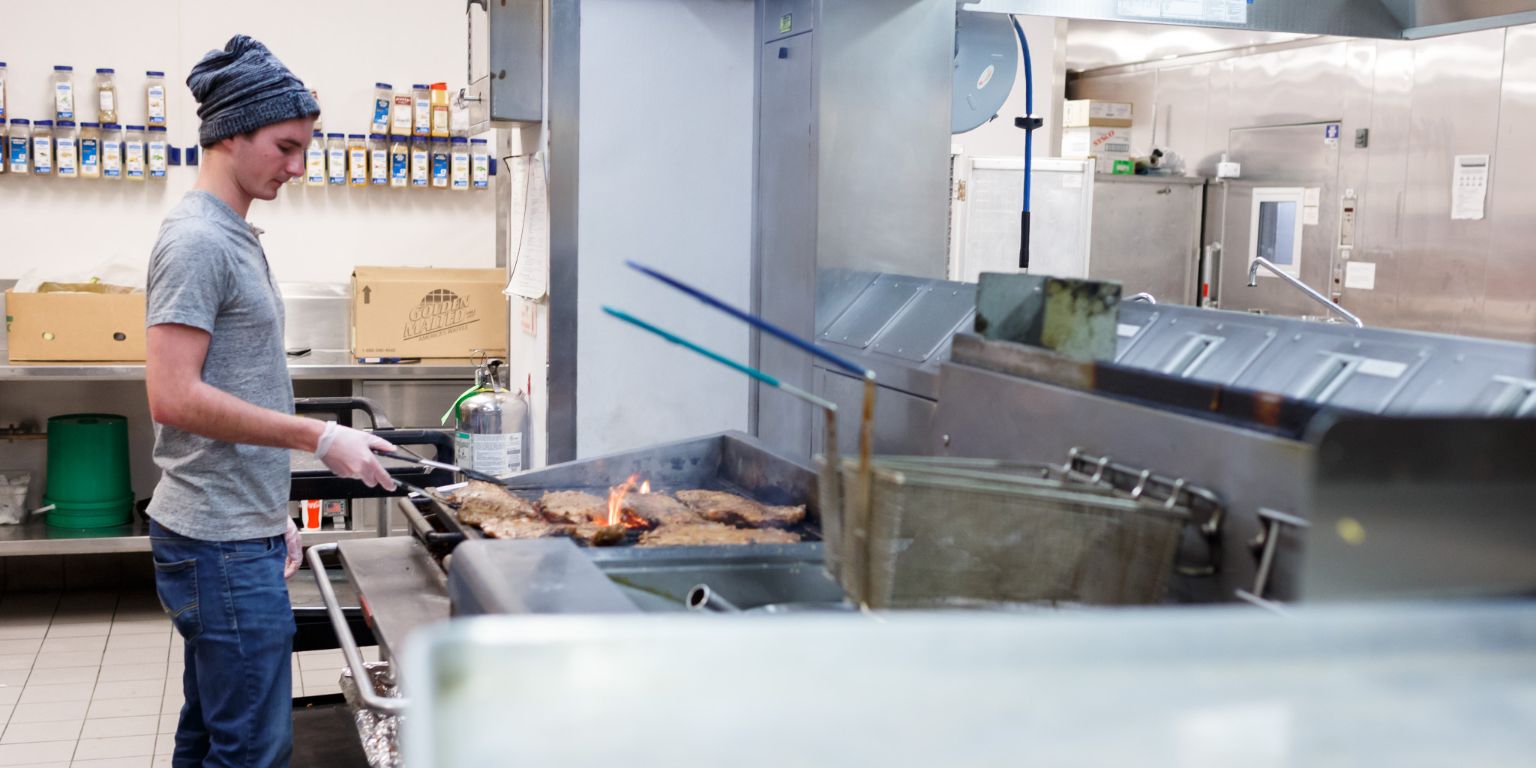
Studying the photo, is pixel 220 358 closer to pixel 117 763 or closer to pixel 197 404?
pixel 197 404

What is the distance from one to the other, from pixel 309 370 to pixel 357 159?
1279 mm

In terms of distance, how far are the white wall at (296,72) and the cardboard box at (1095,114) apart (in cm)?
319

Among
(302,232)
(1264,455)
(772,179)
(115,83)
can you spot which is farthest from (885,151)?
(115,83)

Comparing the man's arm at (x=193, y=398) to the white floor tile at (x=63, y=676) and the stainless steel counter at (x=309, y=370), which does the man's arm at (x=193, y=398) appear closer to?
the white floor tile at (x=63, y=676)

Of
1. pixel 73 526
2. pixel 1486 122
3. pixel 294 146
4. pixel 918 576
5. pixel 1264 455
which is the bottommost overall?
pixel 73 526

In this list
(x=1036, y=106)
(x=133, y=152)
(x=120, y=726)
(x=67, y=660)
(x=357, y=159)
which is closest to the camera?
(x=120, y=726)

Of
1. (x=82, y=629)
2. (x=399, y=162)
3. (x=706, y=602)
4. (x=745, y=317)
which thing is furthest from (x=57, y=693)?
(x=745, y=317)

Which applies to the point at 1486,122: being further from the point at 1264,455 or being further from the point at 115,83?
the point at 115,83

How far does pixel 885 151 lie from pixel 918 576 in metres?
2.19

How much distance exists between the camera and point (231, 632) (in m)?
2.43

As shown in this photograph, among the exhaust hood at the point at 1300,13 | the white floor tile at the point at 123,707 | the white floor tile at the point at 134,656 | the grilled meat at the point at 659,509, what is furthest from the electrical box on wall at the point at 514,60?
the white floor tile at the point at 134,656

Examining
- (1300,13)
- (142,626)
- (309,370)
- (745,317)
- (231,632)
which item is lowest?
(142,626)

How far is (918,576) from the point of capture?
144cm

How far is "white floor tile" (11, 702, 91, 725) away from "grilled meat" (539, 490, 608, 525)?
2.36 metres
